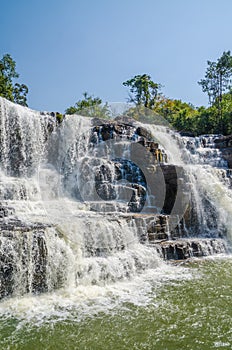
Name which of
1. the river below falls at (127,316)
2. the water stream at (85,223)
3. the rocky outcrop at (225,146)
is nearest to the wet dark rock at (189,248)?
the water stream at (85,223)

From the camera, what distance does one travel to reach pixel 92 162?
10.8 meters

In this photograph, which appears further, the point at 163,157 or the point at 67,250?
the point at 163,157

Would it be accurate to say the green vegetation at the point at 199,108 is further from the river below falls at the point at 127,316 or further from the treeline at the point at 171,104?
the river below falls at the point at 127,316

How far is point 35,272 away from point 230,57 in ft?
81.6

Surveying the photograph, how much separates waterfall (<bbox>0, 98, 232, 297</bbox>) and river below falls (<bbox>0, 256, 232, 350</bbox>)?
539 millimetres

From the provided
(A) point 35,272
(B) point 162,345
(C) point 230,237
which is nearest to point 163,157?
(C) point 230,237

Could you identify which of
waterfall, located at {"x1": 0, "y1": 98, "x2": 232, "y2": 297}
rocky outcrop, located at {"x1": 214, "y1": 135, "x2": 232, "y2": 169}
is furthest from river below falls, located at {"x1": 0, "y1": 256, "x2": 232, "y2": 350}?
rocky outcrop, located at {"x1": 214, "y1": 135, "x2": 232, "y2": 169}

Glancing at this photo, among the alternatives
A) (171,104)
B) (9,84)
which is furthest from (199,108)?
(9,84)

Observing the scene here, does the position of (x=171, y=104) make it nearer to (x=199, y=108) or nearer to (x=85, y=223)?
(x=199, y=108)

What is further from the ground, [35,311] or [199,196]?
[199,196]

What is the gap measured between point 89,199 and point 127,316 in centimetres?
622

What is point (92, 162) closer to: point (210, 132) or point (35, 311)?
point (35, 311)

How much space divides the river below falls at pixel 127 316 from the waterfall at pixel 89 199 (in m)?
0.54

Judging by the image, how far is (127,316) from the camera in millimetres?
4023
